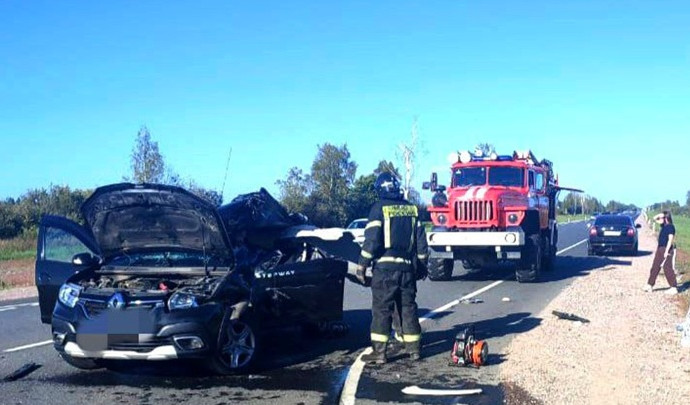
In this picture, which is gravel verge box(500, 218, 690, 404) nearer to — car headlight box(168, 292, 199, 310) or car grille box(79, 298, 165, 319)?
car headlight box(168, 292, 199, 310)

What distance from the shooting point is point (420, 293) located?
15672 millimetres

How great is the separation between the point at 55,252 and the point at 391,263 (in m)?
3.96

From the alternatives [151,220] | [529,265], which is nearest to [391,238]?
[151,220]

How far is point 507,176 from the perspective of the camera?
730 inches

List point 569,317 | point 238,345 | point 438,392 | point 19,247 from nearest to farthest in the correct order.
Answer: point 438,392
point 238,345
point 569,317
point 19,247

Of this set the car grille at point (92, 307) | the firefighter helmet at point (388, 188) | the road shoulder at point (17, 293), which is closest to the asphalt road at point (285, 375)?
the car grille at point (92, 307)

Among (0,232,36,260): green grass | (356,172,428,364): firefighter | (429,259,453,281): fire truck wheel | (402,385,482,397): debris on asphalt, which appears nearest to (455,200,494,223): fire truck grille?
(429,259,453,281): fire truck wheel

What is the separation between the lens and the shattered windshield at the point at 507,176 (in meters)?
18.5

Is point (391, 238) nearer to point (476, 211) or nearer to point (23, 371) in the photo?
point (23, 371)

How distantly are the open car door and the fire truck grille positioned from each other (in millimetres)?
10704

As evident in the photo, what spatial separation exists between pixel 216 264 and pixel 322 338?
2.37 m

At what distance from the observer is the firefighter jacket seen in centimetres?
813

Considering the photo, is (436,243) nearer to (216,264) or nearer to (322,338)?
(322,338)

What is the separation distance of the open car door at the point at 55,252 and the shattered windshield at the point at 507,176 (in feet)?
39.0
